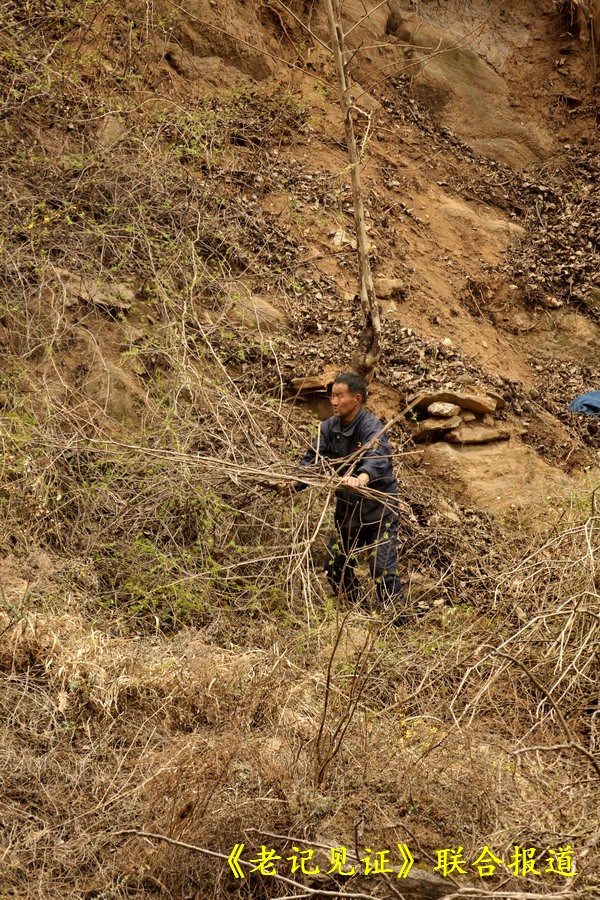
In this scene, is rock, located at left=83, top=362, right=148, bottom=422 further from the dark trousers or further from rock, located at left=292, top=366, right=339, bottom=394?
the dark trousers

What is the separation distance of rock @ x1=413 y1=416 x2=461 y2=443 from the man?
43.9 inches

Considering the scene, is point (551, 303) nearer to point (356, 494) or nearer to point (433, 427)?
point (433, 427)

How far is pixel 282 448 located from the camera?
5.55 m

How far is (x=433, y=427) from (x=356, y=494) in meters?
1.58

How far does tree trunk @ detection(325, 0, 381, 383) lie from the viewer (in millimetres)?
5773

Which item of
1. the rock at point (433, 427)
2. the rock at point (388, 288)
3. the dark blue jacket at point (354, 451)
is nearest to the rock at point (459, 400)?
the rock at point (433, 427)

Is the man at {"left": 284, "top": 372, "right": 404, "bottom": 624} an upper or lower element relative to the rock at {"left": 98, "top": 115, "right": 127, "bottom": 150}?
lower

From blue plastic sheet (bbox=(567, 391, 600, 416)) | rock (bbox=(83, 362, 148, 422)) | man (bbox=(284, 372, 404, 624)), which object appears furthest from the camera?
blue plastic sheet (bbox=(567, 391, 600, 416))

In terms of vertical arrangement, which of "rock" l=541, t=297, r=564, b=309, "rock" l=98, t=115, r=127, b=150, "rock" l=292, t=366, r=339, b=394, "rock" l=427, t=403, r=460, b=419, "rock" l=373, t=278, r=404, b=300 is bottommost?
"rock" l=292, t=366, r=339, b=394

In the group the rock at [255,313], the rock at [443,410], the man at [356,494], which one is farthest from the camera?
the rock at [255,313]

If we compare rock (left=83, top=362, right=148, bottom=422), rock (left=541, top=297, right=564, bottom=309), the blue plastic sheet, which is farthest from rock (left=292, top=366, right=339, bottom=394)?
rock (left=541, top=297, right=564, bottom=309)

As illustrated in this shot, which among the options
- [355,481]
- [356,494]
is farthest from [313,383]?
[355,481]

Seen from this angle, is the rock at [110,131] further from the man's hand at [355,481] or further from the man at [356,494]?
the man's hand at [355,481]

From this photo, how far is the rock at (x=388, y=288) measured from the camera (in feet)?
23.0
